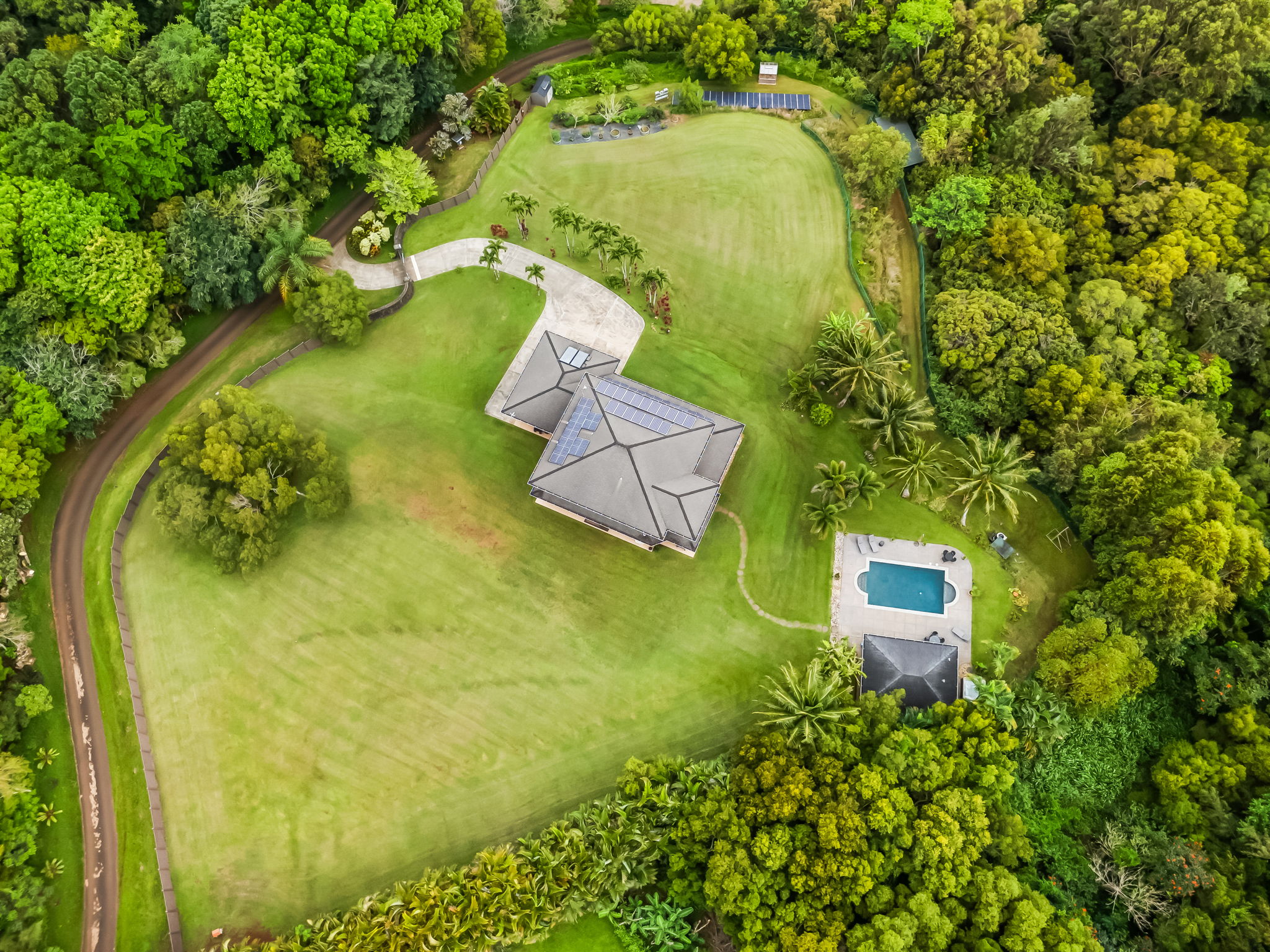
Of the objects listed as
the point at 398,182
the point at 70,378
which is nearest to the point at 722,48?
the point at 398,182

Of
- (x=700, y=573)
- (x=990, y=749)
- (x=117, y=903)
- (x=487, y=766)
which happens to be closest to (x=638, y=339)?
(x=700, y=573)

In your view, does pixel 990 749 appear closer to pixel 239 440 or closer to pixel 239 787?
pixel 239 787

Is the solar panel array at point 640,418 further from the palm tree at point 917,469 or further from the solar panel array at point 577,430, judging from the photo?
the palm tree at point 917,469

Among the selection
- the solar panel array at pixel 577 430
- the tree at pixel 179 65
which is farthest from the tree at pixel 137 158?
the solar panel array at pixel 577 430

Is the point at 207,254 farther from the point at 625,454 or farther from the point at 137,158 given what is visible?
the point at 625,454

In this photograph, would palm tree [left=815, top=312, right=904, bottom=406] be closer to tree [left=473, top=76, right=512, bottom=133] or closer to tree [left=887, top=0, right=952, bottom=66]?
tree [left=887, top=0, right=952, bottom=66]
